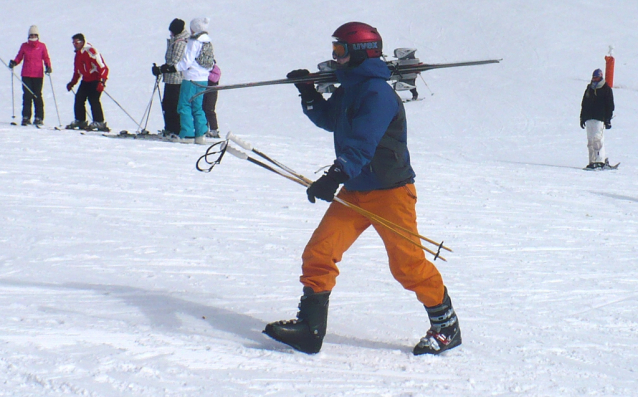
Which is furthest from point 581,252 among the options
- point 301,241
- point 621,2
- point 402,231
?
point 621,2

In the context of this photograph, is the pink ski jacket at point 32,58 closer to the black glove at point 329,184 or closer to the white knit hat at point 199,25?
the white knit hat at point 199,25

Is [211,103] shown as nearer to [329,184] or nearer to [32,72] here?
[32,72]

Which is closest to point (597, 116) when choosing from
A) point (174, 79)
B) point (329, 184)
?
point (174, 79)

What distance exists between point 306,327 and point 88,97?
26.3 ft

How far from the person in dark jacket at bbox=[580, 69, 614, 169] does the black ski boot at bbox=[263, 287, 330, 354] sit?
833 cm

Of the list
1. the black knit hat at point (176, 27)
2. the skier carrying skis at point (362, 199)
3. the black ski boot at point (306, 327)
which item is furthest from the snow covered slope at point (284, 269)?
the black knit hat at point (176, 27)

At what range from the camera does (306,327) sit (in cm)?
373

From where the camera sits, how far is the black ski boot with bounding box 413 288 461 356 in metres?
3.88

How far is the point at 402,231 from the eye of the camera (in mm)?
3730

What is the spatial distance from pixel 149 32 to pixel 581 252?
17.9 m

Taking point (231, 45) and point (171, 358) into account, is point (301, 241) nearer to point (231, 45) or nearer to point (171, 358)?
point (171, 358)

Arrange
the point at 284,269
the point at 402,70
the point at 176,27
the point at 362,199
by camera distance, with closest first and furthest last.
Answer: the point at 362,199
the point at 402,70
the point at 284,269
the point at 176,27

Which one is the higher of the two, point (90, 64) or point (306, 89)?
point (306, 89)

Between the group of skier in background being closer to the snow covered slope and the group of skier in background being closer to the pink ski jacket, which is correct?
the pink ski jacket
